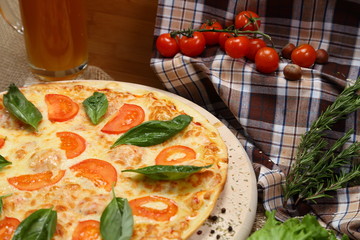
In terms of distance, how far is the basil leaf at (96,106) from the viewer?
224cm

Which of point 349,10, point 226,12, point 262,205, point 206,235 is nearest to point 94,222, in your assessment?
point 206,235

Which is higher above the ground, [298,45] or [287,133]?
[298,45]

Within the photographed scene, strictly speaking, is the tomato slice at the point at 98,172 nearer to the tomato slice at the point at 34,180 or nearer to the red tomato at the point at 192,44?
the tomato slice at the point at 34,180

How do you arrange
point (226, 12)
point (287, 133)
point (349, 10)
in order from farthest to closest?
1. point (226, 12)
2. point (349, 10)
3. point (287, 133)

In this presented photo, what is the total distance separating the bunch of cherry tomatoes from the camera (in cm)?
255

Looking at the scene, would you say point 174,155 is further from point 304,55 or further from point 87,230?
point 304,55

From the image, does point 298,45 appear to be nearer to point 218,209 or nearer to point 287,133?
point 287,133

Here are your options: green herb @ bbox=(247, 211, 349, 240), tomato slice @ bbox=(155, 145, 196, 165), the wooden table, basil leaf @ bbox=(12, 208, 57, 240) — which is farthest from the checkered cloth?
basil leaf @ bbox=(12, 208, 57, 240)

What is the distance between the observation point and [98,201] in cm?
183

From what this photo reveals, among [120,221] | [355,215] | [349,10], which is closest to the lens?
[120,221]

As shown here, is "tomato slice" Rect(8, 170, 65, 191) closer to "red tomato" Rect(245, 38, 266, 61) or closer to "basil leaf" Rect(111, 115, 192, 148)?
"basil leaf" Rect(111, 115, 192, 148)

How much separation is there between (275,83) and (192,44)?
0.49m

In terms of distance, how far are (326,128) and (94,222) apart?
1.20m

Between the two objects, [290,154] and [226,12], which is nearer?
[290,154]
